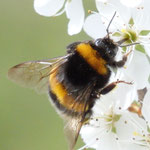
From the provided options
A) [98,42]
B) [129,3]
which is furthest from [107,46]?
[129,3]

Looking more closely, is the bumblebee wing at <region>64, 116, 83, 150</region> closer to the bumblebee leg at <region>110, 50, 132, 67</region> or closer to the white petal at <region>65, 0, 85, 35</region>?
the bumblebee leg at <region>110, 50, 132, 67</region>

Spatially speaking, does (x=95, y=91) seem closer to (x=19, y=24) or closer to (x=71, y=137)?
(x=71, y=137)

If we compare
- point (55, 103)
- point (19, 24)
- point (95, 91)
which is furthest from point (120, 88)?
point (19, 24)

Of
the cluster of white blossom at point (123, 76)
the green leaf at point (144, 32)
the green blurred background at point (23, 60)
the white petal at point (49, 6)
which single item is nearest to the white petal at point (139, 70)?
the cluster of white blossom at point (123, 76)

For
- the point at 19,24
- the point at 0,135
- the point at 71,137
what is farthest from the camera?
the point at 19,24

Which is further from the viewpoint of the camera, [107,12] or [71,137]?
[107,12]

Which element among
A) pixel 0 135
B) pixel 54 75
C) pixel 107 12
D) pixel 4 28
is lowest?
pixel 0 135

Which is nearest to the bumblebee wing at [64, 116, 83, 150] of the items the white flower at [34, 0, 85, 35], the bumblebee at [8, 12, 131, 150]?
the bumblebee at [8, 12, 131, 150]
